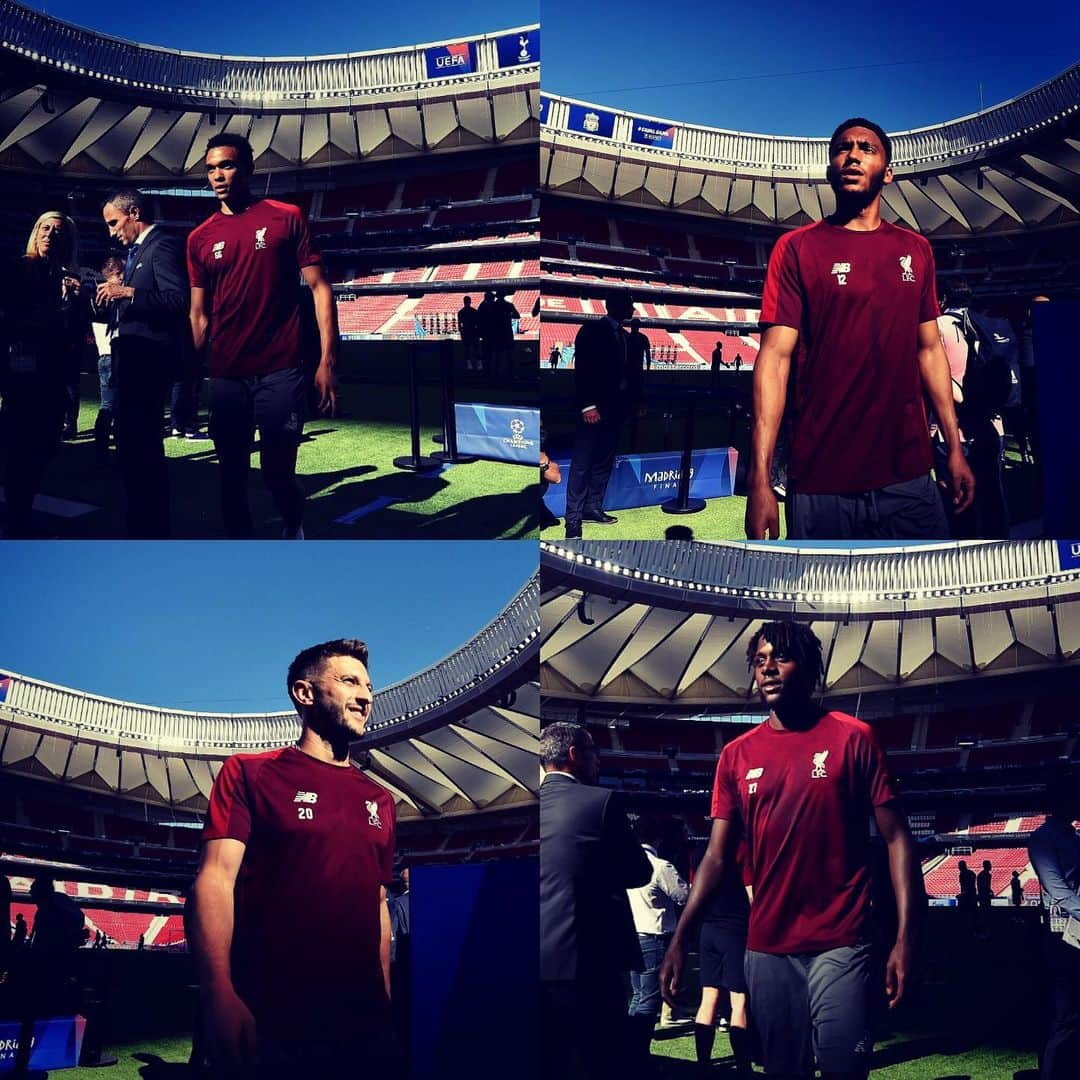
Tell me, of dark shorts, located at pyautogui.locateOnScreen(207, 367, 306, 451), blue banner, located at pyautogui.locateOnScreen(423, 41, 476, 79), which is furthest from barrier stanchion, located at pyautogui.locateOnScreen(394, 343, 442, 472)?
blue banner, located at pyautogui.locateOnScreen(423, 41, 476, 79)

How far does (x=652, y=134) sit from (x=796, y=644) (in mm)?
1826

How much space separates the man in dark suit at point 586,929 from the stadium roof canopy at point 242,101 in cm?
231

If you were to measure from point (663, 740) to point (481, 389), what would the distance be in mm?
1365

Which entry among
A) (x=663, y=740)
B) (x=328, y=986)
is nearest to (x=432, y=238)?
(x=663, y=740)

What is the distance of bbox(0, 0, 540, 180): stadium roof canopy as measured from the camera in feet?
14.3

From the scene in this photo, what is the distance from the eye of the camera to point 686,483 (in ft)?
14.7

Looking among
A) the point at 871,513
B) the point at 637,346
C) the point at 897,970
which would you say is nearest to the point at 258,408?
the point at 637,346

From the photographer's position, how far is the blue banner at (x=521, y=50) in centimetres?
442

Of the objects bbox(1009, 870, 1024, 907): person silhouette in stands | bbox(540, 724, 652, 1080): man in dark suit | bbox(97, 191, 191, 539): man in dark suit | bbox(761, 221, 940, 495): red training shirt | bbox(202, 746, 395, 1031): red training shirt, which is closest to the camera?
bbox(202, 746, 395, 1031): red training shirt

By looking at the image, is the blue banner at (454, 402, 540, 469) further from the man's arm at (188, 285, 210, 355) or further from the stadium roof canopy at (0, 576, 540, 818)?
the man's arm at (188, 285, 210, 355)

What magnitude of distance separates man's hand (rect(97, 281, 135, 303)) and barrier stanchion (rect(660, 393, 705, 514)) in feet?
6.25

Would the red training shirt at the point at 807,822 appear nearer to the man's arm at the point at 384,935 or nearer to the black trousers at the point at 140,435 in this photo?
the man's arm at the point at 384,935

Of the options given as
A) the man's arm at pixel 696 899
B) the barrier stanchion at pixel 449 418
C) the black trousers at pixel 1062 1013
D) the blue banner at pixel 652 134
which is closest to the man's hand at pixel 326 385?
the barrier stanchion at pixel 449 418

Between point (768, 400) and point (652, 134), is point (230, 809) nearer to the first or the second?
point (768, 400)
